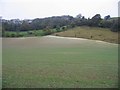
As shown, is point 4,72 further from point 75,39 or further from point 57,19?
point 75,39

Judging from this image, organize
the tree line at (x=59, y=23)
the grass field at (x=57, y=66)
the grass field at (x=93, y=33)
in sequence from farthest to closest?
the grass field at (x=93, y=33) < the tree line at (x=59, y=23) < the grass field at (x=57, y=66)

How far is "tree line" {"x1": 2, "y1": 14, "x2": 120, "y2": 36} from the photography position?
8212 millimetres

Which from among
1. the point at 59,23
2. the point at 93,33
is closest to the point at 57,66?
the point at 59,23

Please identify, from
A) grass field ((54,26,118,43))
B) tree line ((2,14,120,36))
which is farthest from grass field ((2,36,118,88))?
tree line ((2,14,120,36))

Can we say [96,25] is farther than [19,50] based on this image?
Yes

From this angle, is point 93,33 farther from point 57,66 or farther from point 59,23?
point 57,66

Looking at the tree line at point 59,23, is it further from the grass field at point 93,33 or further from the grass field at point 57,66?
the grass field at point 57,66

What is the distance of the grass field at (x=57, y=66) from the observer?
4.64m

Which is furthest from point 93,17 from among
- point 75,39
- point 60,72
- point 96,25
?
point 60,72

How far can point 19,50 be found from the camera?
9.16 meters

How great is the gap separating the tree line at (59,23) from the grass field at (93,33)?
21 centimetres

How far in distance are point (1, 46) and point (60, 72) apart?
13.0ft

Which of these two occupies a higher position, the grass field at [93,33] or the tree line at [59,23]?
the tree line at [59,23]

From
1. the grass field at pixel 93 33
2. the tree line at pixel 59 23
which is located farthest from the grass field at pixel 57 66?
the tree line at pixel 59 23
